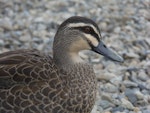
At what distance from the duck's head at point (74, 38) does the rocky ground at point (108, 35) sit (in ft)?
3.00

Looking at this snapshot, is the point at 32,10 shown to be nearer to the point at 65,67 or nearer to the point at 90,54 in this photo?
the point at 90,54

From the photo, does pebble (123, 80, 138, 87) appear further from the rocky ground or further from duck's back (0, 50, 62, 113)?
duck's back (0, 50, 62, 113)

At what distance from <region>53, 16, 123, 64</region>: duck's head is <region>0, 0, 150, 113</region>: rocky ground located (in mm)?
916

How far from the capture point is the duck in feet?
14.4

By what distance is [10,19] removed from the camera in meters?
7.92

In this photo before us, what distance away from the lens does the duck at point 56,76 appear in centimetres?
439

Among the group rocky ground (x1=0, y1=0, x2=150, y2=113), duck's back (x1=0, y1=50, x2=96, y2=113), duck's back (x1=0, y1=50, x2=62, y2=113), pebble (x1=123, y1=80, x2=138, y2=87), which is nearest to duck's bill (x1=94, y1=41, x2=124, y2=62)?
duck's back (x1=0, y1=50, x2=96, y2=113)

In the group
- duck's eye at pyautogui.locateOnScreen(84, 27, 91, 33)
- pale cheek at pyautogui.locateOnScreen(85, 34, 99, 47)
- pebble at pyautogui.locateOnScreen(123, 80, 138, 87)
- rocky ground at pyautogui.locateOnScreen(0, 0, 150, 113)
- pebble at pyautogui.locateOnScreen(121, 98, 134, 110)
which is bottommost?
pebble at pyautogui.locateOnScreen(121, 98, 134, 110)

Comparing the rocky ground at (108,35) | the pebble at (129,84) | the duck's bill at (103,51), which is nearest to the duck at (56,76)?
the duck's bill at (103,51)

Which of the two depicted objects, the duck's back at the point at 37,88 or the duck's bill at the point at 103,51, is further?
the duck's bill at the point at 103,51

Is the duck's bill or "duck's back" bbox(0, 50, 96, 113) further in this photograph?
the duck's bill

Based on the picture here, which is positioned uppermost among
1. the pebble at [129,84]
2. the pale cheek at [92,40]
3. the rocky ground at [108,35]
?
the pale cheek at [92,40]

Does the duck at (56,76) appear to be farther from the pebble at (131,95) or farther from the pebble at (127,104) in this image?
the pebble at (131,95)

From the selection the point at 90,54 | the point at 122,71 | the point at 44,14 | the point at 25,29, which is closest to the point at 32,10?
the point at 44,14
